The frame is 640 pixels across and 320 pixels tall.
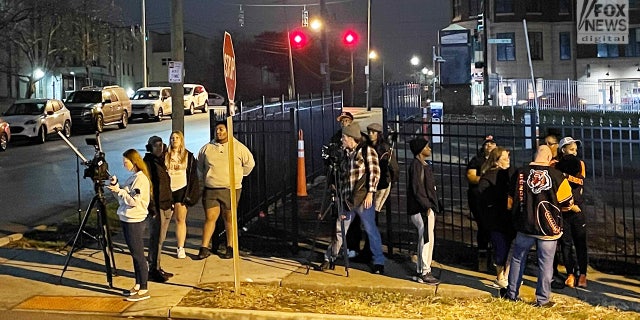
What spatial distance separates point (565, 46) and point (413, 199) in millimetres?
49247

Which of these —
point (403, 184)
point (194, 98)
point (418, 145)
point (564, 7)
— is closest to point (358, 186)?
point (418, 145)

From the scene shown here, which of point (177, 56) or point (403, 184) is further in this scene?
point (403, 184)

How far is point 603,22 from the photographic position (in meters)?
15.9

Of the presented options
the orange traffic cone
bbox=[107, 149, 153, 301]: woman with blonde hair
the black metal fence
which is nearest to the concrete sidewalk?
bbox=[107, 149, 153, 301]: woman with blonde hair

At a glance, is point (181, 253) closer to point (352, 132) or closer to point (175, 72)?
point (352, 132)

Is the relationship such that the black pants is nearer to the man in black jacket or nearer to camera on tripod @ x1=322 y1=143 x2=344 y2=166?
camera on tripod @ x1=322 y1=143 x2=344 y2=166

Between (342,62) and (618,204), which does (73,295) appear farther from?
(342,62)

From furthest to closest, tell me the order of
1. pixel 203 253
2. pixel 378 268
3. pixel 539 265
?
pixel 203 253, pixel 378 268, pixel 539 265

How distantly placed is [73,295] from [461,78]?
25771 millimetres

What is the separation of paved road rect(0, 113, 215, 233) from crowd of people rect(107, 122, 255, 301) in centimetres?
403

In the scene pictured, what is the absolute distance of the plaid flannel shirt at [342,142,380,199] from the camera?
840cm

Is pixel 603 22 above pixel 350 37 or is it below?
below

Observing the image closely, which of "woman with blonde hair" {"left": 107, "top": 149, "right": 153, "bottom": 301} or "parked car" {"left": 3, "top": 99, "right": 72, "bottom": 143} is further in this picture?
"parked car" {"left": 3, "top": 99, "right": 72, "bottom": 143}

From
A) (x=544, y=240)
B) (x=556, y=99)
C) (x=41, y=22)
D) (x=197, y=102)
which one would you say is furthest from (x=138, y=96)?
(x=544, y=240)
